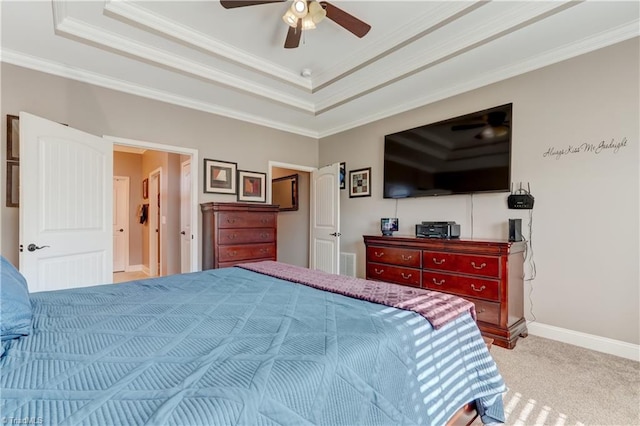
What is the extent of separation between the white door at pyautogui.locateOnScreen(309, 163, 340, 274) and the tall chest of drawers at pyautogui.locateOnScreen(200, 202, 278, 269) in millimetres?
940

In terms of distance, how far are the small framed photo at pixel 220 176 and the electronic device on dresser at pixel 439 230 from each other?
2550mm

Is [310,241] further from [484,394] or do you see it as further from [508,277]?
[484,394]

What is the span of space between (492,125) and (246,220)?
9.70 feet

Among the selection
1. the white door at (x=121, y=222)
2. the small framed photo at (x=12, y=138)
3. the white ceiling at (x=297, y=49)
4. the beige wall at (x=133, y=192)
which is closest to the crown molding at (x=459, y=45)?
the white ceiling at (x=297, y=49)

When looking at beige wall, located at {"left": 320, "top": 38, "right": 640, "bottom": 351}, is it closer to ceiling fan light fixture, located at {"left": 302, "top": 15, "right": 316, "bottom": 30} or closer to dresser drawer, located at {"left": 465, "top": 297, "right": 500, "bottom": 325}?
dresser drawer, located at {"left": 465, "top": 297, "right": 500, "bottom": 325}

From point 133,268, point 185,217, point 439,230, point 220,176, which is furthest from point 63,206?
point 133,268

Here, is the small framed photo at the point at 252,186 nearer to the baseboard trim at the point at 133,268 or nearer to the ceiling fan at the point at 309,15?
the ceiling fan at the point at 309,15

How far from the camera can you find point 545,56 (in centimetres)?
274

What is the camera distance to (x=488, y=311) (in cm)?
261

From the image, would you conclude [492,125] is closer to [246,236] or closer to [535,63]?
[535,63]

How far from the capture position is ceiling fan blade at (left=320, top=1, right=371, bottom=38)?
2146 millimetres

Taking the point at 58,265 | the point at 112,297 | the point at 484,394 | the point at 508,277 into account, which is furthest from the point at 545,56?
the point at 58,265

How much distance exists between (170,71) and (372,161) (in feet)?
9.01

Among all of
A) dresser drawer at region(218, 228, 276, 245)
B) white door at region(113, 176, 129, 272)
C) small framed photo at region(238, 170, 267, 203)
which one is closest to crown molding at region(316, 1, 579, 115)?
small framed photo at region(238, 170, 267, 203)
